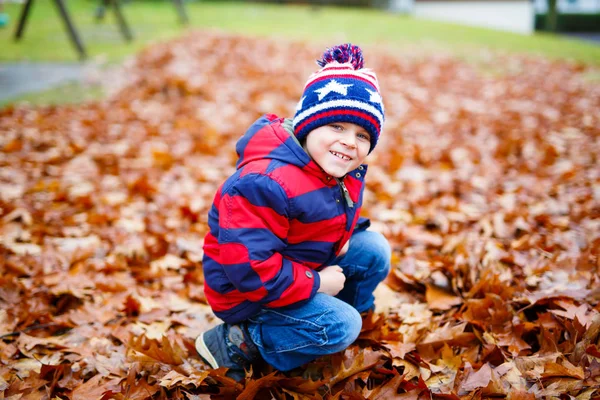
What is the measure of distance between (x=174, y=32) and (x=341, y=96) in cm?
1013

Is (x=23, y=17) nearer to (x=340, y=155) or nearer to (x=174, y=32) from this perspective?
(x=174, y=32)

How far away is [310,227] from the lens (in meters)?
1.70

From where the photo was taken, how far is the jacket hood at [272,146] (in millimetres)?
1644

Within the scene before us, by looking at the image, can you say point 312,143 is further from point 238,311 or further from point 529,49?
point 529,49

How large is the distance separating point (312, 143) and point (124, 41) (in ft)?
28.6

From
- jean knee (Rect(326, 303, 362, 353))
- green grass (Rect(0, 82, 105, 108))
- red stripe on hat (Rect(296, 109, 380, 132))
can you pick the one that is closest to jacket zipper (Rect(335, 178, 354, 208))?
red stripe on hat (Rect(296, 109, 380, 132))

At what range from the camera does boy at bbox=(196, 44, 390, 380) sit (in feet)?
5.15

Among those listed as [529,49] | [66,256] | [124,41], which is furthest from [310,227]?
[529,49]

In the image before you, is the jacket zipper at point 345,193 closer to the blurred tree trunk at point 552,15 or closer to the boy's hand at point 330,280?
the boy's hand at point 330,280

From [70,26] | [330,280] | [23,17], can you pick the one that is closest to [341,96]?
[330,280]

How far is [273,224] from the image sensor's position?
62.7 inches

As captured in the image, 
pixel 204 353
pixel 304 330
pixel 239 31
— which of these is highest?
pixel 304 330

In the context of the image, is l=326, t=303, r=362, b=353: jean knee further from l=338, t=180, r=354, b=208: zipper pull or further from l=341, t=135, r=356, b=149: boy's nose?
l=341, t=135, r=356, b=149: boy's nose

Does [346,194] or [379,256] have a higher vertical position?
[346,194]
